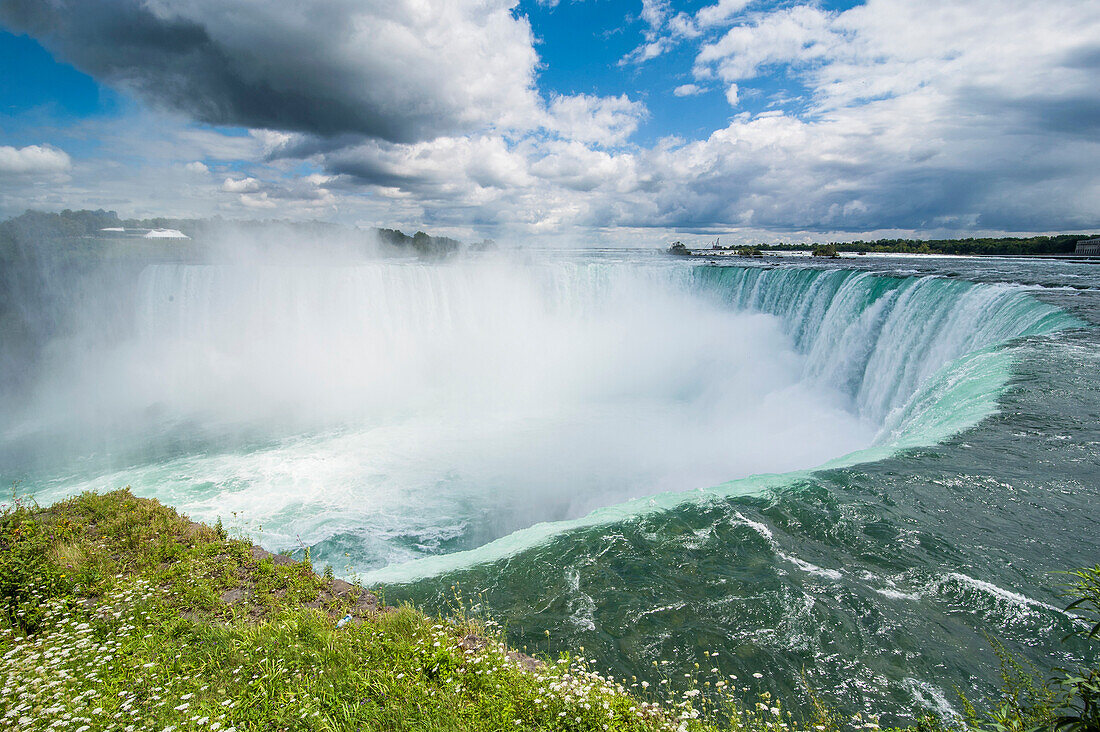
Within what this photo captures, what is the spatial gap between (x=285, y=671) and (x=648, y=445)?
12417 millimetres

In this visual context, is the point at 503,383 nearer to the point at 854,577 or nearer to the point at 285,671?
the point at 854,577

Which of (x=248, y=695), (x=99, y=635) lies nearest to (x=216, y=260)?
(x=99, y=635)

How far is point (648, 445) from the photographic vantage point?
1503 cm

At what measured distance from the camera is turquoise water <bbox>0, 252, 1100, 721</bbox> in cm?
477

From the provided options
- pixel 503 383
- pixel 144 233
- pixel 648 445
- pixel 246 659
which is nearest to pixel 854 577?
pixel 246 659

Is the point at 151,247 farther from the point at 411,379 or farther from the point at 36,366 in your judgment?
the point at 411,379

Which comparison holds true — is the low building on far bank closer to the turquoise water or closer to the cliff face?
the turquoise water

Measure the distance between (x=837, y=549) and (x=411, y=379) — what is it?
65.7 feet

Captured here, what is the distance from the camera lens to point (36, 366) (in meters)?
23.1

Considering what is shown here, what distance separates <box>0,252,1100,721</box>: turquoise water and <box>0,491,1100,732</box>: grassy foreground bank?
663mm

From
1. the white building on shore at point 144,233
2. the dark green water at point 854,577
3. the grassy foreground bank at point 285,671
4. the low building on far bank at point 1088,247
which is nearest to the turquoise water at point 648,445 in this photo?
the dark green water at point 854,577

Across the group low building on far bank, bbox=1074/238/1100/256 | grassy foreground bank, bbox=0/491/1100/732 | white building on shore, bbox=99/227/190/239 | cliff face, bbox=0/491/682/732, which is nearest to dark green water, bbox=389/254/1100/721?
grassy foreground bank, bbox=0/491/1100/732

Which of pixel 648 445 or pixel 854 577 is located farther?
pixel 648 445

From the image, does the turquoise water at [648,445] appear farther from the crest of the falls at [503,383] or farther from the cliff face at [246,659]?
the cliff face at [246,659]
